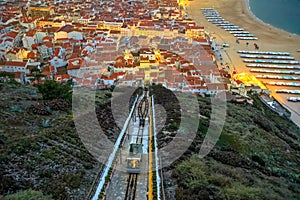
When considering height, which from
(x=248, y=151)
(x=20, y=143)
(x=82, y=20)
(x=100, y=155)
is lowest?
(x=248, y=151)

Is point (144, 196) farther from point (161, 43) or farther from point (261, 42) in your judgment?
point (261, 42)

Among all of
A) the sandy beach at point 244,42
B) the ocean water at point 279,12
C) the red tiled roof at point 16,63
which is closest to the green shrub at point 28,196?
the sandy beach at point 244,42

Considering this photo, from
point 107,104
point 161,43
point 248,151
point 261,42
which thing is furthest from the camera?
point 261,42

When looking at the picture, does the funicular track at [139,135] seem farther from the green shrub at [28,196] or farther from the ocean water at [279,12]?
the ocean water at [279,12]

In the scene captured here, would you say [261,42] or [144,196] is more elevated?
[261,42]

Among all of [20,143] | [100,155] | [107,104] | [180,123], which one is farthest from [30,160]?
[107,104]

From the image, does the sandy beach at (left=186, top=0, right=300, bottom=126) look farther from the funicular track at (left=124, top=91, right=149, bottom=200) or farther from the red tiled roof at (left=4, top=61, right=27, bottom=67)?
the red tiled roof at (left=4, top=61, right=27, bottom=67)

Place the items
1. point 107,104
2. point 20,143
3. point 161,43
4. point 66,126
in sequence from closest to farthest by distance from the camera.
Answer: point 20,143 < point 66,126 < point 107,104 < point 161,43
